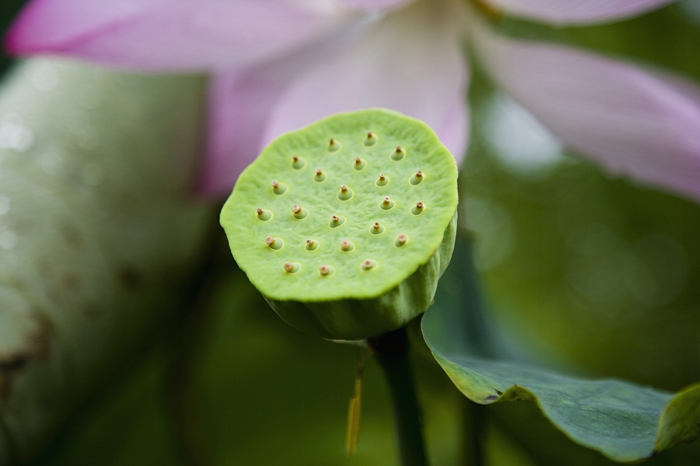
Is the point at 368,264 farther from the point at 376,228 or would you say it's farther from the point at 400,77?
the point at 400,77

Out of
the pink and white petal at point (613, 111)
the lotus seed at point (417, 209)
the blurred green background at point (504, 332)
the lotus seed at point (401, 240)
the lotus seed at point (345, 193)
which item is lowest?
the blurred green background at point (504, 332)

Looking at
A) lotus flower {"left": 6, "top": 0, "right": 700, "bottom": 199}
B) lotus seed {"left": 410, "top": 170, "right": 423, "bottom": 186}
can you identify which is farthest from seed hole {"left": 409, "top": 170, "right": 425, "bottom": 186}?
lotus flower {"left": 6, "top": 0, "right": 700, "bottom": 199}

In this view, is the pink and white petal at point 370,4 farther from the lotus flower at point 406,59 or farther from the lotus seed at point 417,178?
the lotus seed at point 417,178

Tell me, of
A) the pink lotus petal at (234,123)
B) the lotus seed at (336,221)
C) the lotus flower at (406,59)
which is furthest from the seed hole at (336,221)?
the pink lotus petal at (234,123)

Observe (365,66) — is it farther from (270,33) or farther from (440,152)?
(440,152)

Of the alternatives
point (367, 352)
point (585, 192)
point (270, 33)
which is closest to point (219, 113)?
point (270, 33)

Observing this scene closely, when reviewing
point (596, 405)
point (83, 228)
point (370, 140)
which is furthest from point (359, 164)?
point (83, 228)
